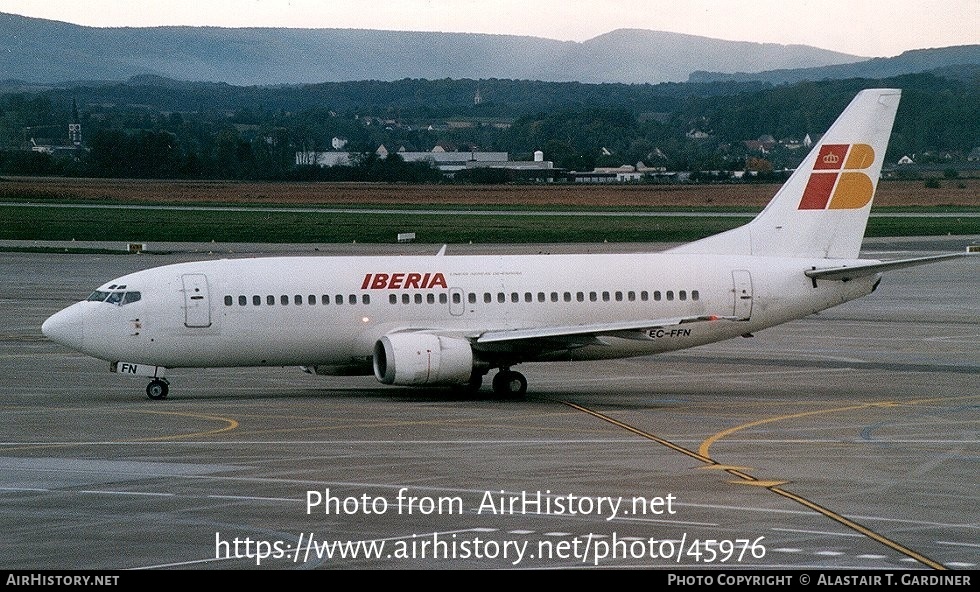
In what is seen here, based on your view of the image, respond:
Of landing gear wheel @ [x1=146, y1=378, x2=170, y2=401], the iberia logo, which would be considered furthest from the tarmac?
the iberia logo

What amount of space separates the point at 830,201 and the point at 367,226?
72821 millimetres

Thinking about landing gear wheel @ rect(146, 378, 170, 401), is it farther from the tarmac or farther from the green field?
the green field

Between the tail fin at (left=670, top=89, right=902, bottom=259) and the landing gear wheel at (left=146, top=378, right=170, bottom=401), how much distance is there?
52.2 feet

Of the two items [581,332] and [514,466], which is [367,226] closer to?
[581,332]

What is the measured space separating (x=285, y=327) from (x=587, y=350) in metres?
8.52

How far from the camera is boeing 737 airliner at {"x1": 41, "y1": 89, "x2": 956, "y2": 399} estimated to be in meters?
40.3

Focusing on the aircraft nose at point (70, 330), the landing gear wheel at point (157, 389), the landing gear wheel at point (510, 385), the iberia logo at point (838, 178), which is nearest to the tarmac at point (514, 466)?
the landing gear wheel at point (157, 389)

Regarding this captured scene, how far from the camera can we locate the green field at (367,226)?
10444cm

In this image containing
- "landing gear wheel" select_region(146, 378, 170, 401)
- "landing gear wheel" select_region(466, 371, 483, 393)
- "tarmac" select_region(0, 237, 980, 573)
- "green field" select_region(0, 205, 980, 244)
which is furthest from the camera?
"green field" select_region(0, 205, 980, 244)

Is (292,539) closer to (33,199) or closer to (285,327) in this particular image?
(285,327)

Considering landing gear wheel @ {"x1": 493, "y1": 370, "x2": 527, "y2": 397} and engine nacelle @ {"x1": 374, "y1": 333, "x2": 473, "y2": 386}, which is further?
landing gear wheel @ {"x1": 493, "y1": 370, "x2": 527, "y2": 397}

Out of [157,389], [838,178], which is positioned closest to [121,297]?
[157,389]

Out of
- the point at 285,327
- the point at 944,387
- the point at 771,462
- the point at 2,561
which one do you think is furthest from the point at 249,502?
the point at 944,387

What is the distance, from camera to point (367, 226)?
11494cm
